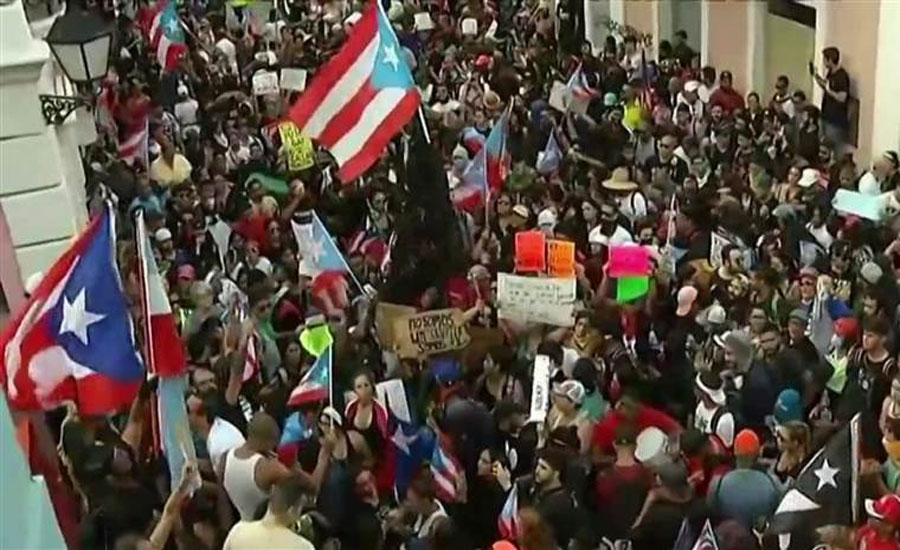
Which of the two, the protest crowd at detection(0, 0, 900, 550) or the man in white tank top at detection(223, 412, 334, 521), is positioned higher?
the man in white tank top at detection(223, 412, 334, 521)

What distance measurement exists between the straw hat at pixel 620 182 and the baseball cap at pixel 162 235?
11.4 ft

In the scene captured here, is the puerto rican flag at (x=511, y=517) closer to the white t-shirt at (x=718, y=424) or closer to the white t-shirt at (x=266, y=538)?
A: the white t-shirt at (x=266, y=538)

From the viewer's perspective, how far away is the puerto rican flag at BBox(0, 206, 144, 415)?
21.0ft

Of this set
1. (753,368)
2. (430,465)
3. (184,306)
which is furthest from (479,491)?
(184,306)

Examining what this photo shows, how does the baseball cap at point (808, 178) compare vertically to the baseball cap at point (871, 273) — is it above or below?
below

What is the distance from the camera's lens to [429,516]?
21.1ft

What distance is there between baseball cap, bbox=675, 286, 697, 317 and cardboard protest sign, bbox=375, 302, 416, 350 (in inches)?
64.3

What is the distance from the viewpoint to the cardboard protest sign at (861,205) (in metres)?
9.51

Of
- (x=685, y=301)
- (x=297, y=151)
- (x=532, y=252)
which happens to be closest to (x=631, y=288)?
(x=685, y=301)

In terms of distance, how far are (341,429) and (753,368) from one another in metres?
2.20

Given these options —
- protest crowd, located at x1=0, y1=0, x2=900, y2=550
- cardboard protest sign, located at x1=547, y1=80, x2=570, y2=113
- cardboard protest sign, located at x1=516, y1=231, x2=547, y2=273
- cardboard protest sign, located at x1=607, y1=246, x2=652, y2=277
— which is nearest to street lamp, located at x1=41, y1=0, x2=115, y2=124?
protest crowd, located at x1=0, y1=0, x2=900, y2=550

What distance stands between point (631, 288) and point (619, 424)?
2.06 meters

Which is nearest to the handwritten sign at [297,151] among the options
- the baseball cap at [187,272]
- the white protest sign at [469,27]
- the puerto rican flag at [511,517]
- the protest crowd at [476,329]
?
the protest crowd at [476,329]

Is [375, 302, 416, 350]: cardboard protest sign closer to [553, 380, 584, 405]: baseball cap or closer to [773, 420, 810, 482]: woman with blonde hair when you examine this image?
[553, 380, 584, 405]: baseball cap
